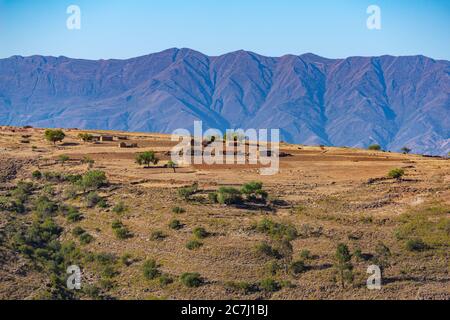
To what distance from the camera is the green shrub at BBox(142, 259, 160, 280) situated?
4288cm

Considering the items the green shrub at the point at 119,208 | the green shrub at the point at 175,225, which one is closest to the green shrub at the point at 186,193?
the green shrub at the point at 119,208

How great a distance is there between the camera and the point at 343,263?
43.3 meters

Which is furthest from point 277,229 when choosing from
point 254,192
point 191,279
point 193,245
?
point 191,279

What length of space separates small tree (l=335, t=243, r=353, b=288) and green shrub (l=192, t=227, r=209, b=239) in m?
9.23

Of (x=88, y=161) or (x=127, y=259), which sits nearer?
(x=127, y=259)

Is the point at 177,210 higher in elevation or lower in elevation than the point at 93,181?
lower

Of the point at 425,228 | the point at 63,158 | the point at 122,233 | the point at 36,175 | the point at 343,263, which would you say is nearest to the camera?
the point at 343,263

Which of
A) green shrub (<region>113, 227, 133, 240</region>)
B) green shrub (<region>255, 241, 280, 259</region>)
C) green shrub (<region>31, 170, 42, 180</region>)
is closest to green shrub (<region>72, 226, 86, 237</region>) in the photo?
green shrub (<region>113, 227, 133, 240</region>)

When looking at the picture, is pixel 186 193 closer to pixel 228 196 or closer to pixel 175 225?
pixel 228 196

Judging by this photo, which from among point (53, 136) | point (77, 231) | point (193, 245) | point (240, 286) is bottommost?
point (240, 286)

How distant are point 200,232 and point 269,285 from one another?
8.11m

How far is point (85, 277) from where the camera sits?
146 ft
